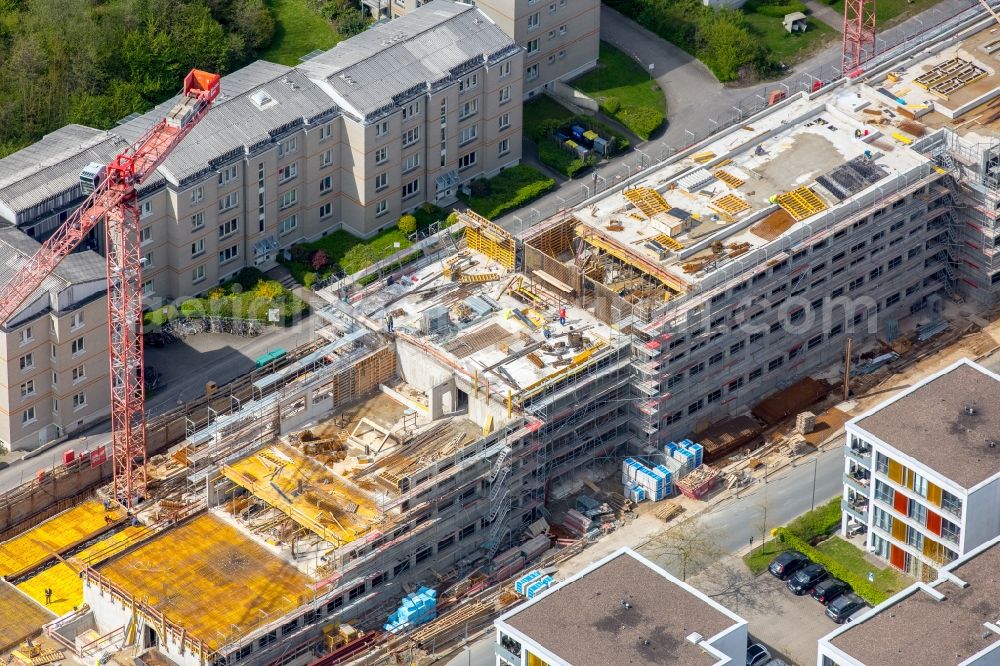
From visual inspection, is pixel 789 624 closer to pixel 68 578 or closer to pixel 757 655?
pixel 757 655

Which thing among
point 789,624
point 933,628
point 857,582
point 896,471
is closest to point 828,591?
point 857,582

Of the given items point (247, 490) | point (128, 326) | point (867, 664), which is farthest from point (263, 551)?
point (867, 664)

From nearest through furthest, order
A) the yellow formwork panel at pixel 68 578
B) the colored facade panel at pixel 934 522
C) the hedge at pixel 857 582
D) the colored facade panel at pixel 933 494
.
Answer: the colored facade panel at pixel 933 494 < the colored facade panel at pixel 934 522 < the yellow formwork panel at pixel 68 578 < the hedge at pixel 857 582

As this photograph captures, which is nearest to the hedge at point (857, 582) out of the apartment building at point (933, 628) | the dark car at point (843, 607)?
the dark car at point (843, 607)

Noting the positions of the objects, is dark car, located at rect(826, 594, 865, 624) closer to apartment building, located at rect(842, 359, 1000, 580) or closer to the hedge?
the hedge

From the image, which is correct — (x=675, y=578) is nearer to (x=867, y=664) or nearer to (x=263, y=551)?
(x=867, y=664)

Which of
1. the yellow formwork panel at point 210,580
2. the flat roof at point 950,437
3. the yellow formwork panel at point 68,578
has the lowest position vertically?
the yellow formwork panel at point 68,578

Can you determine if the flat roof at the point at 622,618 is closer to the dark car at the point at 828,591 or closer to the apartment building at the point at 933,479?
the dark car at the point at 828,591

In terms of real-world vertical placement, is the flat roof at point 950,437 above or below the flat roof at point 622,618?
above
